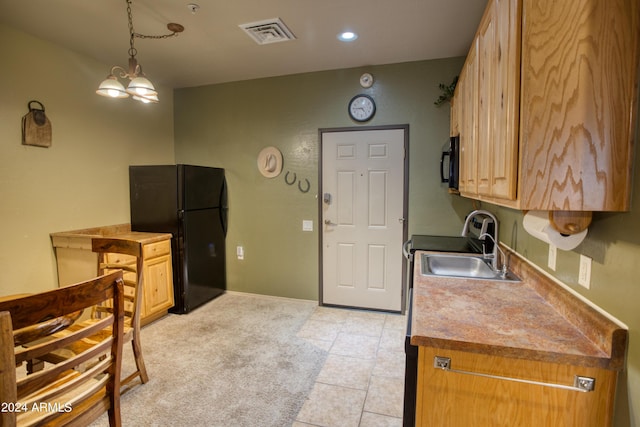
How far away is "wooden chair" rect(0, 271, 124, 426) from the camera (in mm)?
923

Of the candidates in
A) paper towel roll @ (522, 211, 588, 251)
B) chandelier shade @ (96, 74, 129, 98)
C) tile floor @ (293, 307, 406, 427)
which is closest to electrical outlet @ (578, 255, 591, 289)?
paper towel roll @ (522, 211, 588, 251)

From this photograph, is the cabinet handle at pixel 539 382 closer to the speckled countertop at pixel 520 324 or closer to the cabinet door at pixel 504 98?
the speckled countertop at pixel 520 324

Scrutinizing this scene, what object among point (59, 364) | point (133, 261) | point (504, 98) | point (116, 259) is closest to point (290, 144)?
point (133, 261)

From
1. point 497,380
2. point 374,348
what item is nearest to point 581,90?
point 497,380

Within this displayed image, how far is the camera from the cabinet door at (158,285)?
297cm

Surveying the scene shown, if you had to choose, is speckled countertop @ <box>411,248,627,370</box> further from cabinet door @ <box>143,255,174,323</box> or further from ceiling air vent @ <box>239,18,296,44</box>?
cabinet door @ <box>143,255,174,323</box>

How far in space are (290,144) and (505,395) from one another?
10.0ft

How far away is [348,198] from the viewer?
342 cm

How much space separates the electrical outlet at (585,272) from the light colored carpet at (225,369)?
1629 mm

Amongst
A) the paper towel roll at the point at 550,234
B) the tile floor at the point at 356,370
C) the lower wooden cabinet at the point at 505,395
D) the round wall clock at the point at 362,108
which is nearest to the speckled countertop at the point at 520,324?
the lower wooden cabinet at the point at 505,395

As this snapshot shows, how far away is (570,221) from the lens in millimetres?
1102

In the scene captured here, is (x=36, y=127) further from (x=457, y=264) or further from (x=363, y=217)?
(x=457, y=264)

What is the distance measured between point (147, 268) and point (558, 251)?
3139mm

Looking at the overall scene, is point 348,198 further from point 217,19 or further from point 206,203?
point 217,19
